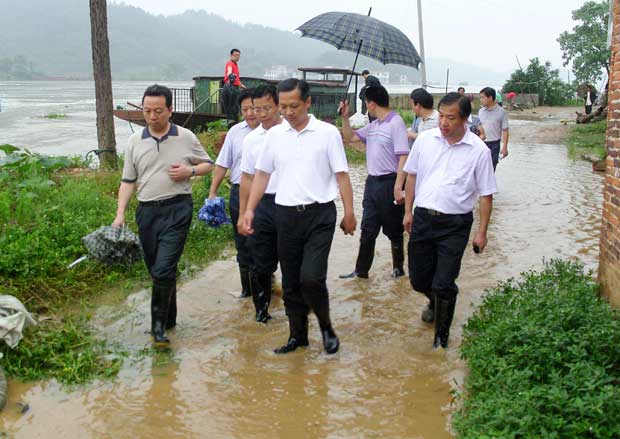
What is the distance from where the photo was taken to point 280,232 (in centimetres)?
489

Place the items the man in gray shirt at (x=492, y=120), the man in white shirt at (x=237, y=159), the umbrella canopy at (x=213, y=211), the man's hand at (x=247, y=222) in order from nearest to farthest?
the man's hand at (x=247, y=222) → the man in white shirt at (x=237, y=159) → the umbrella canopy at (x=213, y=211) → the man in gray shirt at (x=492, y=120)

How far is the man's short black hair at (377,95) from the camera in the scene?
6.42m

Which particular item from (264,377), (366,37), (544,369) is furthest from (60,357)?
(366,37)

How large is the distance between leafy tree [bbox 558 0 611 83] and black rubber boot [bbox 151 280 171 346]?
4266cm

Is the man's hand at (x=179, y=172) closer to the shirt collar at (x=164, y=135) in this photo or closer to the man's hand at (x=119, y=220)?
the shirt collar at (x=164, y=135)

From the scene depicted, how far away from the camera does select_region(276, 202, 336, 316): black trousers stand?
4762 mm

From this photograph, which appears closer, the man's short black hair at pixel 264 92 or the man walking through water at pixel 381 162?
the man's short black hair at pixel 264 92

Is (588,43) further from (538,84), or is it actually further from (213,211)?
(213,211)

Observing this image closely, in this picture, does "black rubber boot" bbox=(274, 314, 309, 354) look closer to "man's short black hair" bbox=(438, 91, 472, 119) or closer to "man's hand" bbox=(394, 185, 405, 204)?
"man's hand" bbox=(394, 185, 405, 204)

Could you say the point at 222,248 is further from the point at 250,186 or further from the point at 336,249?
the point at 250,186

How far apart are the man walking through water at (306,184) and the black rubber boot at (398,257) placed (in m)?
2.23

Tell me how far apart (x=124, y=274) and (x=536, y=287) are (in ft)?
12.7

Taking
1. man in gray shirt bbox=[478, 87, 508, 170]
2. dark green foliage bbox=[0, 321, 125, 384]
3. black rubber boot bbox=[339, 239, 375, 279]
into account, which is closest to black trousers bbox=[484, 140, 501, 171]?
man in gray shirt bbox=[478, 87, 508, 170]

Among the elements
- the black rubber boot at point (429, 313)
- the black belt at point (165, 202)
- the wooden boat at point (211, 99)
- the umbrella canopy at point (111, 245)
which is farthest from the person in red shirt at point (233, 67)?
the black rubber boot at point (429, 313)
